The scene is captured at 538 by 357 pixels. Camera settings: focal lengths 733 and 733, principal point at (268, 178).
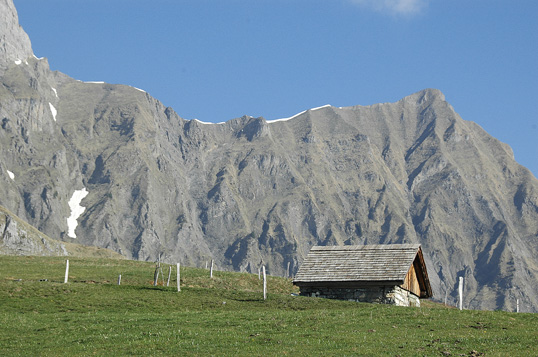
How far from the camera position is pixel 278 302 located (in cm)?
5056

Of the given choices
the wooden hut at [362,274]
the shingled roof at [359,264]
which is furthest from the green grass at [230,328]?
the shingled roof at [359,264]

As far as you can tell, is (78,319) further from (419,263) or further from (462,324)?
(419,263)

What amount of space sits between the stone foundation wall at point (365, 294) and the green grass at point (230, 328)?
6177 millimetres

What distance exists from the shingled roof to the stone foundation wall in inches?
37.7

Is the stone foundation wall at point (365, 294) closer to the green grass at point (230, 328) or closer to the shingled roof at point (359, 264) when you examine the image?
the shingled roof at point (359, 264)

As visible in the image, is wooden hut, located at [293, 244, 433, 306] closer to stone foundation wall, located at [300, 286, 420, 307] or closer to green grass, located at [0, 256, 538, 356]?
stone foundation wall, located at [300, 286, 420, 307]

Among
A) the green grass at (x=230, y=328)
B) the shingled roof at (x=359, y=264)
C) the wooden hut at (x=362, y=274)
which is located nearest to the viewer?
the green grass at (x=230, y=328)

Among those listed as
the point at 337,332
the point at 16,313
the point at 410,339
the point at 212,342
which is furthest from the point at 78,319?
the point at 410,339

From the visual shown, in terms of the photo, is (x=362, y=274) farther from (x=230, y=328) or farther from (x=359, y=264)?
(x=230, y=328)

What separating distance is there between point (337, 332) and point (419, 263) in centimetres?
3121

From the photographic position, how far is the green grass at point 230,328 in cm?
3067

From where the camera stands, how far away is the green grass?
30672 millimetres

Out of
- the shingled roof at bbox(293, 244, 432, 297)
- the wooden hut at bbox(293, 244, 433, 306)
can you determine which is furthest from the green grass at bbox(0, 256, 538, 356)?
the shingled roof at bbox(293, 244, 432, 297)

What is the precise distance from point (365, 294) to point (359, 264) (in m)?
2.78
